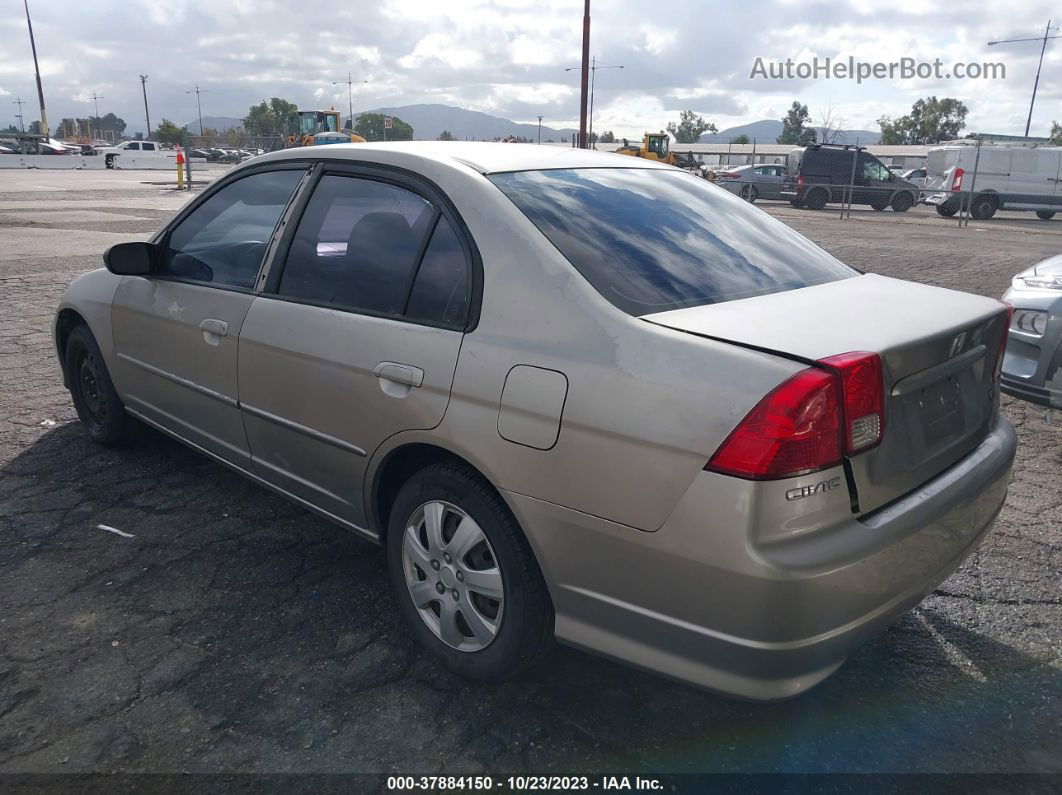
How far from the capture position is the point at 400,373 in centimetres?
255

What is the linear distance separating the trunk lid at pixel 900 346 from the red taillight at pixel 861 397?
3 centimetres

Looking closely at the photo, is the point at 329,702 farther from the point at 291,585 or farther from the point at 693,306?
the point at 693,306

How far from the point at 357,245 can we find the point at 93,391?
247cm

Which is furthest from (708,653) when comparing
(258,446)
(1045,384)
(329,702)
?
(1045,384)

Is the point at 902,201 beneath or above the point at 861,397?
beneath

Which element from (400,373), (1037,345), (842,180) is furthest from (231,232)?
(842,180)

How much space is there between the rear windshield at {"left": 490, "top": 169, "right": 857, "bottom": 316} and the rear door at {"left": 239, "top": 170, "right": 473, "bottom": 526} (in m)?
0.34

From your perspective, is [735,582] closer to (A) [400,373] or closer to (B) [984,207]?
(A) [400,373]

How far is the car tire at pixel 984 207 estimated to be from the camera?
24.9 m

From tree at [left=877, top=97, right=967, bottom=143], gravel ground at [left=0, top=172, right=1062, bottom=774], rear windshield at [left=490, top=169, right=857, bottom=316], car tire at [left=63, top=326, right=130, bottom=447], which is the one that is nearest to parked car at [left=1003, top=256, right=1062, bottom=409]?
gravel ground at [left=0, top=172, right=1062, bottom=774]

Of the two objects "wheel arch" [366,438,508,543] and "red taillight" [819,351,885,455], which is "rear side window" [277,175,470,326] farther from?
"red taillight" [819,351,885,455]

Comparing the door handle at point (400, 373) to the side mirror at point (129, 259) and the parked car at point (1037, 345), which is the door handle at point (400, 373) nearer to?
the side mirror at point (129, 259)

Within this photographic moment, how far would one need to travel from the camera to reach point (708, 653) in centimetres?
199

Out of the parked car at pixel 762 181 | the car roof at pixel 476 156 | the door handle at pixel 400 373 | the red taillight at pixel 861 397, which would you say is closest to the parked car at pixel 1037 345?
the car roof at pixel 476 156
